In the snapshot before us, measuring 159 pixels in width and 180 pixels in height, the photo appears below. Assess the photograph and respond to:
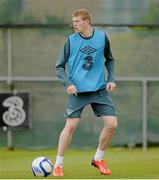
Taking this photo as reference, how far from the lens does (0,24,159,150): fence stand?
634 inches

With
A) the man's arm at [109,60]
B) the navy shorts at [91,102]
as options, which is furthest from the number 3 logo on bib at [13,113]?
the navy shorts at [91,102]

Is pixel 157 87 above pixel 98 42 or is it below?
below

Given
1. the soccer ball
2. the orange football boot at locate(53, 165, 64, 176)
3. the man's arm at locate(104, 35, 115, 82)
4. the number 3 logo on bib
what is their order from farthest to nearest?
the number 3 logo on bib → the man's arm at locate(104, 35, 115, 82) → the orange football boot at locate(53, 165, 64, 176) → the soccer ball

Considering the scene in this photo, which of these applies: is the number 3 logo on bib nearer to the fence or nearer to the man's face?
the fence

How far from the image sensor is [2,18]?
638 inches

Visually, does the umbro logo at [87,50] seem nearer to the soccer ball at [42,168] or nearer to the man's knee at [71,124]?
the man's knee at [71,124]

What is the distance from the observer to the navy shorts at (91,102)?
30.8ft

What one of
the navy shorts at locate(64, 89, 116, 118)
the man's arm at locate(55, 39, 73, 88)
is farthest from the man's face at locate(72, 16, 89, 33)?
the navy shorts at locate(64, 89, 116, 118)

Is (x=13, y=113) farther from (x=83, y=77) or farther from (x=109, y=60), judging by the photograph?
(x=83, y=77)

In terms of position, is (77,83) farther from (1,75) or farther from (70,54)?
(1,75)

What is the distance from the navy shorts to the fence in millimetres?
6581

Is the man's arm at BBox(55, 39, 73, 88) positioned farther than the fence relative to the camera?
No

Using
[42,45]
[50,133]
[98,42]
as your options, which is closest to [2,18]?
[42,45]

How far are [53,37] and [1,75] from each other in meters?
1.30
